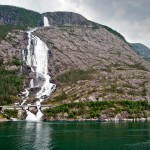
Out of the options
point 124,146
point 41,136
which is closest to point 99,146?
point 124,146

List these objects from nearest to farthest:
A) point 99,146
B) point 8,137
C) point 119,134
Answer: point 99,146 → point 8,137 → point 119,134

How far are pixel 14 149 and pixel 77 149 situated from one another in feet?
63.5

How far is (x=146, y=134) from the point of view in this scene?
148000 mm

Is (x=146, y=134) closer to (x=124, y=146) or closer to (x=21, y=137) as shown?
(x=124, y=146)

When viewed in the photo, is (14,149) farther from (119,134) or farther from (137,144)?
(119,134)

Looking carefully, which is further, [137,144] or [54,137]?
[54,137]

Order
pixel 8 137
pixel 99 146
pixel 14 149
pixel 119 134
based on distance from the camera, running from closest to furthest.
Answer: pixel 14 149 → pixel 99 146 → pixel 8 137 → pixel 119 134

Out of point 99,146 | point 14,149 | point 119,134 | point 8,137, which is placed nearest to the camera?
point 14,149

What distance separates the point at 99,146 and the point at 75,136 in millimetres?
28218

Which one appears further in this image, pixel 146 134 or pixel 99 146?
pixel 146 134

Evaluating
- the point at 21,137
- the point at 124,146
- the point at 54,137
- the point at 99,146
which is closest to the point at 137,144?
the point at 124,146

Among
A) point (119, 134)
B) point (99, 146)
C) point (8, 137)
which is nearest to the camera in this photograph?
point (99, 146)

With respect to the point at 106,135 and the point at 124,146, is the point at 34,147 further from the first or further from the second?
the point at 106,135

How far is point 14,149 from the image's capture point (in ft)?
347
